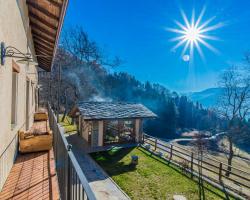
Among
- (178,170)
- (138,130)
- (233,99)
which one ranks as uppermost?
(233,99)

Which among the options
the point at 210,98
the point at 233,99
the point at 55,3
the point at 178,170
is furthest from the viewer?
the point at 210,98

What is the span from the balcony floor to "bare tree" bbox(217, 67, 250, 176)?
16.4 meters

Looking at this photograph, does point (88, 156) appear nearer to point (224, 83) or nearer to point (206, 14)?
point (224, 83)

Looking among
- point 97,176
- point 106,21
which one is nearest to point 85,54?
point 106,21

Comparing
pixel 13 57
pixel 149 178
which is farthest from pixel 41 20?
pixel 149 178

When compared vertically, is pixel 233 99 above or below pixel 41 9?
below

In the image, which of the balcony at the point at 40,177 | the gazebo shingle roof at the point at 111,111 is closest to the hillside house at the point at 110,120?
the gazebo shingle roof at the point at 111,111

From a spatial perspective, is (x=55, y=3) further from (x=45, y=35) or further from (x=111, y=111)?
(x=111, y=111)

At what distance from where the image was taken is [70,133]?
1862 cm

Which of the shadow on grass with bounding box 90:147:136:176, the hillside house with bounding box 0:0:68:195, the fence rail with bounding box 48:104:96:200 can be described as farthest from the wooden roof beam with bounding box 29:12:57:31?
the shadow on grass with bounding box 90:147:136:176

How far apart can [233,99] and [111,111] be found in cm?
1084

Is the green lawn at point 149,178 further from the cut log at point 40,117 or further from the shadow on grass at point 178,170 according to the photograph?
the cut log at point 40,117

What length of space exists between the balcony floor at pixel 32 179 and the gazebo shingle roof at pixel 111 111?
29.9ft

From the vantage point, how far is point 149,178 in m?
9.66
